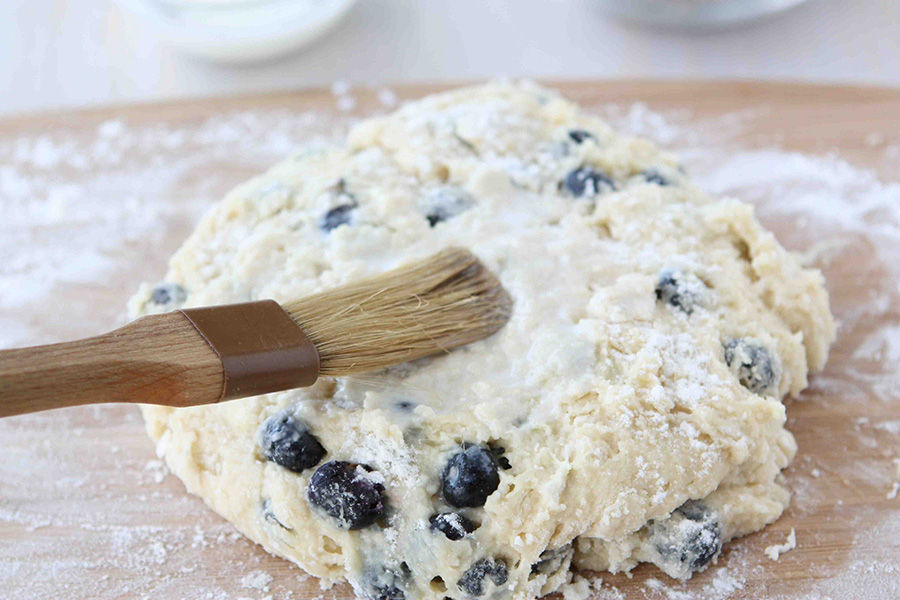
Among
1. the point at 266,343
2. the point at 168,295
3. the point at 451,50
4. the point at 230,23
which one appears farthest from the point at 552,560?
the point at 451,50

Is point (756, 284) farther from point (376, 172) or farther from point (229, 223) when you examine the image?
point (229, 223)

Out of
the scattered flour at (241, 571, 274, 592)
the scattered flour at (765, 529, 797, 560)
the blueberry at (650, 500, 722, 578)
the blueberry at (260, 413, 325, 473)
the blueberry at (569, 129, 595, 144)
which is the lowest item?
the scattered flour at (241, 571, 274, 592)

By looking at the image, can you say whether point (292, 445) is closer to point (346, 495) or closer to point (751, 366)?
point (346, 495)

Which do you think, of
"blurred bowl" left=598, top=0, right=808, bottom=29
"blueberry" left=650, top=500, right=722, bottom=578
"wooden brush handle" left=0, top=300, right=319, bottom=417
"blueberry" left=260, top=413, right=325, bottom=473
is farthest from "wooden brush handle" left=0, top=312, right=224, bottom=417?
"blurred bowl" left=598, top=0, right=808, bottom=29

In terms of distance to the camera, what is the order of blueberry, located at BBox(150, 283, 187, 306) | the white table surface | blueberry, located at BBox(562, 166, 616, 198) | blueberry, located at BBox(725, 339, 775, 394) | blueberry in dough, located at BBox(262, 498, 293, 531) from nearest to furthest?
blueberry in dough, located at BBox(262, 498, 293, 531) → blueberry, located at BBox(725, 339, 775, 394) → blueberry, located at BBox(150, 283, 187, 306) → blueberry, located at BBox(562, 166, 616, 198) → the white table surface

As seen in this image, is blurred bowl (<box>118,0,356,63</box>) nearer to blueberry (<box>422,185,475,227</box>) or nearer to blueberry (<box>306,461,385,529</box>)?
blueberry (<box>422,185,475,227</box>)

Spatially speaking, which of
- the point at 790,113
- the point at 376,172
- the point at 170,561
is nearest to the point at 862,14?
the point at 790,113
